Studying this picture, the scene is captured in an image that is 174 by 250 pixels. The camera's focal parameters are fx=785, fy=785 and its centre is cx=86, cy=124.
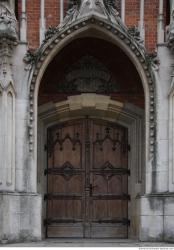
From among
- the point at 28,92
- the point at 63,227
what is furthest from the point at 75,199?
the point at 28,92

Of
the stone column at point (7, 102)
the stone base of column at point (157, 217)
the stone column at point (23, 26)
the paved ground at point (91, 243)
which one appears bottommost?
the paved ground at point (91, 243)

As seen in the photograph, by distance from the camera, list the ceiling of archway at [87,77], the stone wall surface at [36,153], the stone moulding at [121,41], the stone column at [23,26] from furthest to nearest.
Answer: the ceiling of archway at [87,77] < the stone column at [23,26] < the stone moulding at [121,41] < the stone wall surface at [36,153]

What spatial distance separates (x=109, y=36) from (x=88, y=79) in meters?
1.39

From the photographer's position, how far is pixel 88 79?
53.8ft

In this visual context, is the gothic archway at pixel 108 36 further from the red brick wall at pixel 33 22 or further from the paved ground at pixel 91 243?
the paved ground at pixel 91 243

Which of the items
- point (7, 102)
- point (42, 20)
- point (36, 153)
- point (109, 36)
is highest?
point (42, 20)

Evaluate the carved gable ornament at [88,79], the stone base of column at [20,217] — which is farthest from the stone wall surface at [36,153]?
the carved gable ornament at [88,79]

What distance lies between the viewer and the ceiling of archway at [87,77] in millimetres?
16375

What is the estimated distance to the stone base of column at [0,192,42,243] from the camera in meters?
14.6

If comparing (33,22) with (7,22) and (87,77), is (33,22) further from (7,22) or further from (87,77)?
(87,77)

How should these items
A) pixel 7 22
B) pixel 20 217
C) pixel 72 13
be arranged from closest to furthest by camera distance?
pixel 20 217
pixel 7 22
pixel 72 13

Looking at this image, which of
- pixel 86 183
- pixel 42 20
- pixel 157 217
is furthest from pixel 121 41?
pixel 157 217

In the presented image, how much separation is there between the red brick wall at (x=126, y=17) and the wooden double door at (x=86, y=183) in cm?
235

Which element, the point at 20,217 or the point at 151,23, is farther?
the point at 151,23
